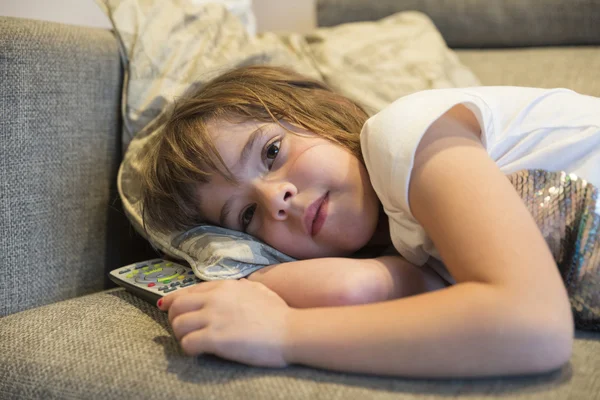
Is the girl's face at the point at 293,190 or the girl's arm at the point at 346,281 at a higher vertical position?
the girl's face at the point at 293,190

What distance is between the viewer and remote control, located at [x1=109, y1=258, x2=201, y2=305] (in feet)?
2.64

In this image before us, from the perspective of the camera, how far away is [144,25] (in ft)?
3.68

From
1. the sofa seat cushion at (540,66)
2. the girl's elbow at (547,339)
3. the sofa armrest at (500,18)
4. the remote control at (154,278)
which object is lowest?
the remote control at (154,278)

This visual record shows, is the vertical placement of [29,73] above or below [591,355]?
above

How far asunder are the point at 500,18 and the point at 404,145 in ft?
A: 3.23

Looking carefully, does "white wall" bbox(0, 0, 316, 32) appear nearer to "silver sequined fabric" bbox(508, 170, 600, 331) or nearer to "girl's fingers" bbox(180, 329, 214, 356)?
"girl's fingers" bbox(180, 329, 214, 356)

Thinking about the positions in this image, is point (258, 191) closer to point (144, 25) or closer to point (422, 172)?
point (422, 172)

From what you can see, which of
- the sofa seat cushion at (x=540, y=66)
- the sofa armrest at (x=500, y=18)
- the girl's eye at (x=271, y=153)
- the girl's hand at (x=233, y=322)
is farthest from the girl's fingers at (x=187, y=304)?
the sofa armrest at (x=500, y=18)

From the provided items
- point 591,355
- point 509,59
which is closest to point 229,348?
point 591,355

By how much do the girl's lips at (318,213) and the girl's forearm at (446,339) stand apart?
221 millimetres

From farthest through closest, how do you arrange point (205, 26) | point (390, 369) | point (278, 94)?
point (205, 26) → point (278, 94) → point (390, 369)

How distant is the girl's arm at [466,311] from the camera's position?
1.78 feet

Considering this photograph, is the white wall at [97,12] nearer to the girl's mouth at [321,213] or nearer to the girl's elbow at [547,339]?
the girl's mouth at [321,213]

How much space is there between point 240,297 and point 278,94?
37 cm
